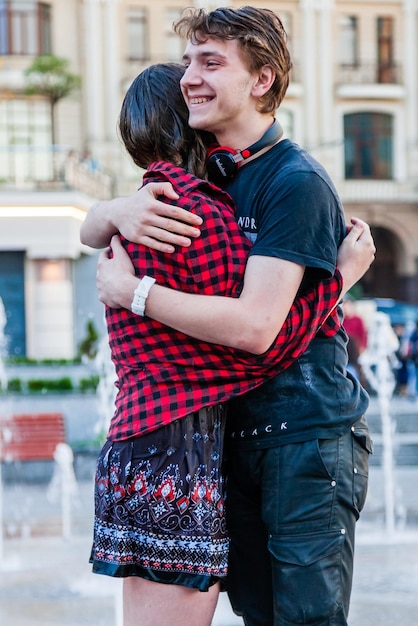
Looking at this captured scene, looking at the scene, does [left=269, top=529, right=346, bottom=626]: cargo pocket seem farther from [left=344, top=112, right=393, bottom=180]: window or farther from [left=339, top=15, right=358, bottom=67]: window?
[left=339, top=15, right=358, bottom=67]: window

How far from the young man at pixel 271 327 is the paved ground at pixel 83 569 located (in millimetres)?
2475

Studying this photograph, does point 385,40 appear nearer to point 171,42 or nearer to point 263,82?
point 171,42

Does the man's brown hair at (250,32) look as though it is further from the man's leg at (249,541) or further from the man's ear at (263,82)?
the man's leg at (249,541)

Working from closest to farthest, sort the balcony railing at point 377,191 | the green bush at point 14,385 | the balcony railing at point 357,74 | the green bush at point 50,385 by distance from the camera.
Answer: the green bush at point 50,385 < the green bush at point 14,385 < the balcony railing at point 377,191 < the balcony railing at point 357,74

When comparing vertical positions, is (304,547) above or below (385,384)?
above

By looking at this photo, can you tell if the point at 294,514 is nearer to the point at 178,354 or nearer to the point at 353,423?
the point at 353,423

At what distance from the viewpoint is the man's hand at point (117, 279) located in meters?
2.07

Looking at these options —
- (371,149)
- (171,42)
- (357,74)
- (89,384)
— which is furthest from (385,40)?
(89,384)

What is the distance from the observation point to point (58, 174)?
19.2 m

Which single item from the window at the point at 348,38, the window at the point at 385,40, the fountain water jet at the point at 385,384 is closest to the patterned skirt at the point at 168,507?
the fountain water jet at the point at 385,384

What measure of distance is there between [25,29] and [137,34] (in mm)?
3178

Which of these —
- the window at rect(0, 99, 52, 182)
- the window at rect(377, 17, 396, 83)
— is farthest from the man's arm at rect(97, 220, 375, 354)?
the window at rect(377, 17, 396, 83)

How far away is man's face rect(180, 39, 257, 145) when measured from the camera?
6.99 feet

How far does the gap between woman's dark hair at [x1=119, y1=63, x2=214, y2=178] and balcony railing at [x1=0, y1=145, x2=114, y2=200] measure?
15667mm
